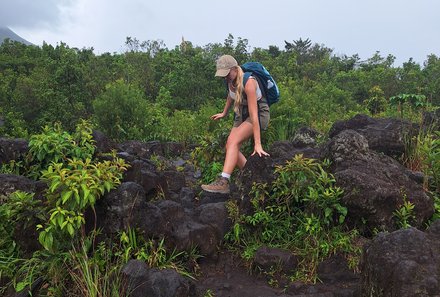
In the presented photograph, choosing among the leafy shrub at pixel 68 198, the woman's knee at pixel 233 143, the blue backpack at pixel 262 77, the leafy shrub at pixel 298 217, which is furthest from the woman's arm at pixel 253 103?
the leafy shrub at pixel 68 198

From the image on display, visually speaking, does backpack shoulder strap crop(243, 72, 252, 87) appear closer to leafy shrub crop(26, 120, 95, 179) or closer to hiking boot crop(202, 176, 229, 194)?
hiking boot crop(202, 176, 229, 194)

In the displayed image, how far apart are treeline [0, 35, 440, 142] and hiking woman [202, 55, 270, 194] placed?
1.77 metres

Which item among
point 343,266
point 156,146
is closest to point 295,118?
point 156,146

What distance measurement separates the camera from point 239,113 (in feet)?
17.0

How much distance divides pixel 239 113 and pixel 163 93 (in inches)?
351

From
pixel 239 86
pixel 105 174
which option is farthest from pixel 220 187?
pixel 105 174

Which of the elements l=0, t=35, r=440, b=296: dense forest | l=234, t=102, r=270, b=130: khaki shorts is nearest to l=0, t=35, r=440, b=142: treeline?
l=0, t=35, r=440, b=296: dense forest

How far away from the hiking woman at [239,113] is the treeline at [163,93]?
1.77 m

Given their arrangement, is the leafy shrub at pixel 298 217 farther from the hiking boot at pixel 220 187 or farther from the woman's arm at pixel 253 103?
the woman's arm at pixel 253 103

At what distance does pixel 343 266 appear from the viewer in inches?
154

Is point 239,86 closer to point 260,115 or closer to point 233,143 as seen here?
point 260,115

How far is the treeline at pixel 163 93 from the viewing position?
8.52m

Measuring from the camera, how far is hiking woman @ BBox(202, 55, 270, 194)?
15.9ft

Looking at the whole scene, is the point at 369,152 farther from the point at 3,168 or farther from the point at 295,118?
the point at 3,168
